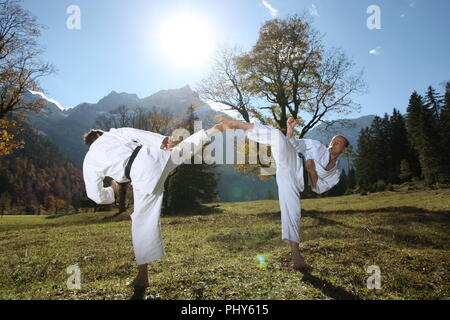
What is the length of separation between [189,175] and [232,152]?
681 centimetres

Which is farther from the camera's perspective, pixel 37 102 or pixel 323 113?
pixel 323 113

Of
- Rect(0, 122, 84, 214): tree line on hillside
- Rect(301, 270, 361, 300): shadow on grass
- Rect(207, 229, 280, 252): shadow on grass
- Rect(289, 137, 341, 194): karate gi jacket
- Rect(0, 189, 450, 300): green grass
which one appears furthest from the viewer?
Rect(0, 122, 84, 214): tree line on hillside

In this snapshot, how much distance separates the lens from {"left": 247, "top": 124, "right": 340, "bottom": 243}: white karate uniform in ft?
17.4

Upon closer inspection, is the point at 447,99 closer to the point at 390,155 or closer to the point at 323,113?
the point at 390,155

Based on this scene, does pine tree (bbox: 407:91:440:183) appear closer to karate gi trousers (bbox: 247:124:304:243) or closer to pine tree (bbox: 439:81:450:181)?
pine tree (bbox: 439:81:450:181)

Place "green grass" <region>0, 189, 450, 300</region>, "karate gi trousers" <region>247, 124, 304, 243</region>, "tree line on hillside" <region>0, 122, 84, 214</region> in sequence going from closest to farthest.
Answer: "green grass" <region>0, 189, 450, 300</region> < "karate gi trousers" <region>247, 124, 304, 243</region> < "tree line on hillside" <region>0, 122, 84, 214</region>

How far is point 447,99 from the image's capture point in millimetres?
44688

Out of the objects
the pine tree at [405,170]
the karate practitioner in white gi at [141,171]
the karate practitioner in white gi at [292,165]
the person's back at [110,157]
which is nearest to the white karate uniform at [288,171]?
the karate practitioner in white gi at [292,165]

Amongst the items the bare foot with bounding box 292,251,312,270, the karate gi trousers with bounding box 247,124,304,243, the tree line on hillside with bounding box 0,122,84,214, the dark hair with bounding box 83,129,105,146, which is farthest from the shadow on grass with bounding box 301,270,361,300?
the tree line on hillside with bounding box 0,122,84,214

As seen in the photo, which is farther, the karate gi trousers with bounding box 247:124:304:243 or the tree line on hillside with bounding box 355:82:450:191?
the tree line on hillside with bounding box 355:82:450:191

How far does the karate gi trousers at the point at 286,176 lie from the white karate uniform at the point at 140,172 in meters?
1.52

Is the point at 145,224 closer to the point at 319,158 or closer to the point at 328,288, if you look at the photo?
the point at 328,288
